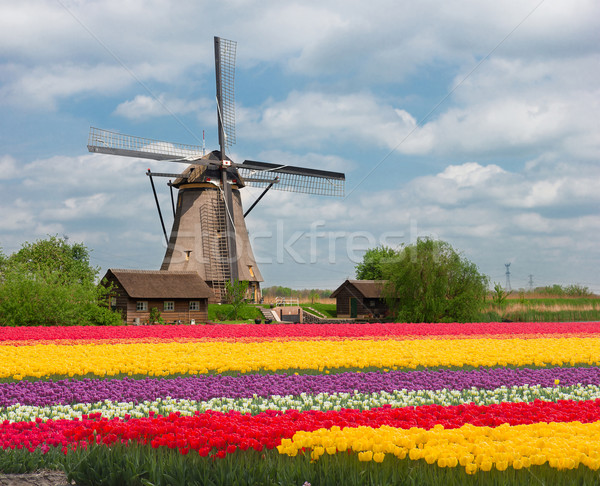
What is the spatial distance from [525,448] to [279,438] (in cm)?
196

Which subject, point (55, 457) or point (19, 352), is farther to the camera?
point (19, 352)

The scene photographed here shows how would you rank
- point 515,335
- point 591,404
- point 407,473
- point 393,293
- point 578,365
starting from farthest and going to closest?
point 393,293 → point 515,335 → point 578,365 → point 591,404 → point 407,473

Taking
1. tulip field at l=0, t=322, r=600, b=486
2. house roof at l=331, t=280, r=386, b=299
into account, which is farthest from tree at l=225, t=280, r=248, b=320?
tulip field at l=0, t=322, r=600, b=486

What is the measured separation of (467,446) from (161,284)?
Answer: 1239 inches

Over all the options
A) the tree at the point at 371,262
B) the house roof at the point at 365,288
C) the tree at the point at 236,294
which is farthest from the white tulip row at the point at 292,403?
→ the tree at the point at 371,262

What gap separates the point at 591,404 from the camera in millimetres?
6984

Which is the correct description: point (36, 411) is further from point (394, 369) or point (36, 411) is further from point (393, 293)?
point (393, 293)

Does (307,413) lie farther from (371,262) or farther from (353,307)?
(371,262)

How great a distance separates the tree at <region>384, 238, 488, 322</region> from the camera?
30859 mm

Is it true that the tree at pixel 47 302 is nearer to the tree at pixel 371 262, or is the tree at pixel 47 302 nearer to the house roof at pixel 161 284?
the house roof at pixel 161 284

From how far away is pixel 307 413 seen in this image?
6098mm

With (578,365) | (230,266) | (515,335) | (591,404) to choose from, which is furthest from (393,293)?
(591,404)

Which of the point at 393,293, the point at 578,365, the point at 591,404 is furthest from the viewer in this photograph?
the point at 393,293

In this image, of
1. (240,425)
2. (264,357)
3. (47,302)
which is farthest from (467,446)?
(47,302)
